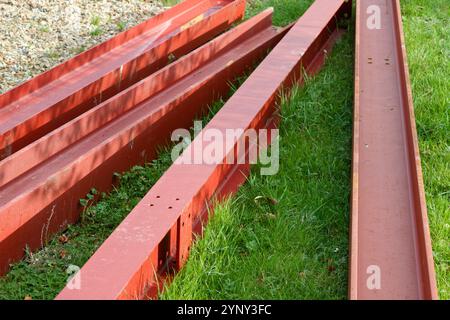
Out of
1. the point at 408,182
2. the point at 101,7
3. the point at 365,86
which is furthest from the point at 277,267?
the point at 101,7

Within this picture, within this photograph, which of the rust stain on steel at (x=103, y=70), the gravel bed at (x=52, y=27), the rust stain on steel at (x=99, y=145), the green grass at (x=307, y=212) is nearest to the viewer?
the green grass at (x=307, y=212)

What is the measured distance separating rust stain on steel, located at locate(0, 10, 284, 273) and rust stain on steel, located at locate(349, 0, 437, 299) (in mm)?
1111

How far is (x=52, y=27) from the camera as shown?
6887 millimetres

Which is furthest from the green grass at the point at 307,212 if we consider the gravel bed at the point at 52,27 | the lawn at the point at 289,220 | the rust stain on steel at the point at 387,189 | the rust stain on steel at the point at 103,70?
the gravel bed at the point at 52,27

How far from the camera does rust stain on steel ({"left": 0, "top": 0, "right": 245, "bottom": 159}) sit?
472 centimetres

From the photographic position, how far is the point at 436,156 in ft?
15.3

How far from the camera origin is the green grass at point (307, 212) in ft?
11.6

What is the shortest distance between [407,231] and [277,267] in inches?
26.8

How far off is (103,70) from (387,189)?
2.62 metres

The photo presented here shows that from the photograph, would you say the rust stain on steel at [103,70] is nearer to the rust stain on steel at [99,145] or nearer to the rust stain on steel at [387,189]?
the rust stain on steel at [99,145]

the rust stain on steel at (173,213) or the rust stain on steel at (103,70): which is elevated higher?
the rust stain on steel at (103,70)

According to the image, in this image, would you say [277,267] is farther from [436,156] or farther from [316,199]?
[436,156]

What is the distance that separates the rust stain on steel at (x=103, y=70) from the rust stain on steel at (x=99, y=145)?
0.33 meters

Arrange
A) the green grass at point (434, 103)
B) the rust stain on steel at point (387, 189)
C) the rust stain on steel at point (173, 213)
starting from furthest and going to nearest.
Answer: the green grass at point (434, 103)
the rust stain on steel at point (387, 189)
the rust stain on steel at point (173, 213)
